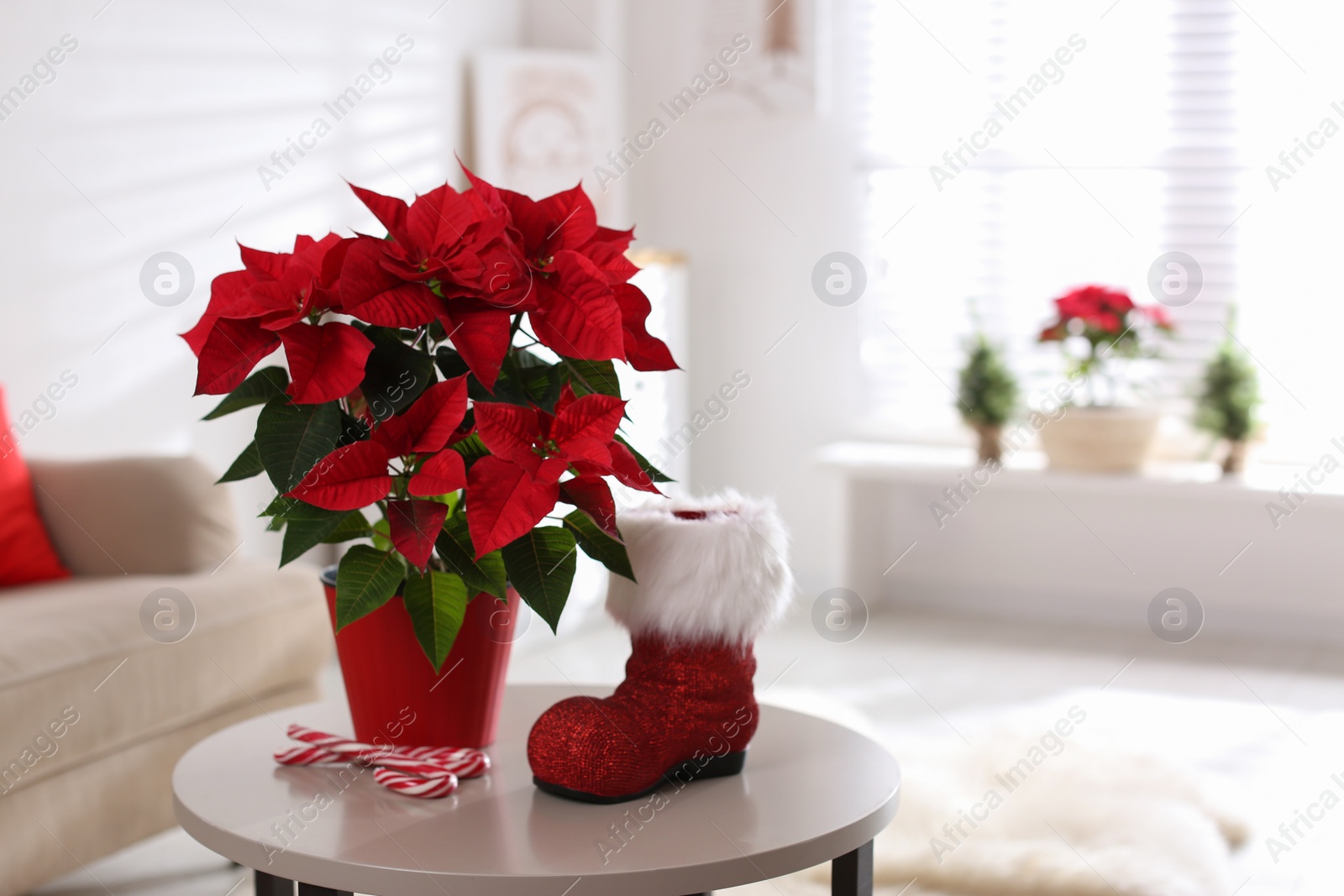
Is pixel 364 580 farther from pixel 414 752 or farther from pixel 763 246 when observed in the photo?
pixel 763 246

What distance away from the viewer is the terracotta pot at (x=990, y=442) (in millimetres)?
3961

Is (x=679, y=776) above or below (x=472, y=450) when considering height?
below

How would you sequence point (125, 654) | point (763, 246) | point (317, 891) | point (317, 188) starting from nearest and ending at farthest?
1. point (317, 891)
2. point (125, 654)
3. point (317, 188)
4. point (763, 246)

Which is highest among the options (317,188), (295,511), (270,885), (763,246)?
(317,188)

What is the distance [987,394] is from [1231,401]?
26.9 inches

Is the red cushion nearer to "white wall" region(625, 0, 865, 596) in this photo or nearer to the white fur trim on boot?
the white fur trim on boot

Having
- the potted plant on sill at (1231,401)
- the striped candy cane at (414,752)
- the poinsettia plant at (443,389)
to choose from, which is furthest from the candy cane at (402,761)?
the potted plant on sill at (1231,401)

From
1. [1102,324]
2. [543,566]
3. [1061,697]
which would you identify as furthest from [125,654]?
[1102,324]

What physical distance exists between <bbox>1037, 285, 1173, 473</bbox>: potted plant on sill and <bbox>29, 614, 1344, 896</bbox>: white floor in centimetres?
55

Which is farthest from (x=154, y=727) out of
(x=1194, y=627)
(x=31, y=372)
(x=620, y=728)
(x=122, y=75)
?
(x=1194, y=627)

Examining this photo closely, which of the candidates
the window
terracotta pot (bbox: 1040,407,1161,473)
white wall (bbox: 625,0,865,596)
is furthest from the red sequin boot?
white wall (bbox: 625,0,865,596)

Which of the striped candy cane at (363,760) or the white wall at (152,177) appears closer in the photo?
the striped candy cane at (363,760)

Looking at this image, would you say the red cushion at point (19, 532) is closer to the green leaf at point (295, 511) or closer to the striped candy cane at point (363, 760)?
Answer: the striped candy cane at point (363, 760)

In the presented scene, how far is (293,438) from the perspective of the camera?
3.60 feet
